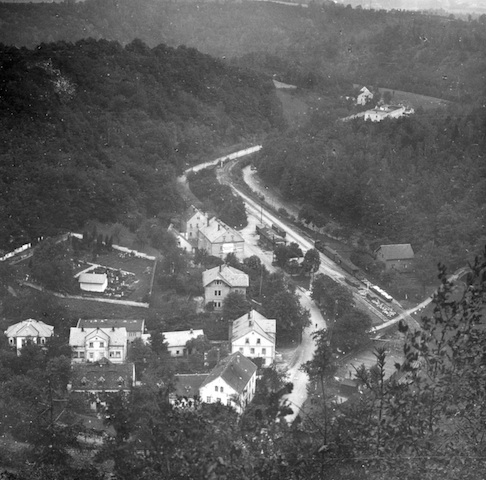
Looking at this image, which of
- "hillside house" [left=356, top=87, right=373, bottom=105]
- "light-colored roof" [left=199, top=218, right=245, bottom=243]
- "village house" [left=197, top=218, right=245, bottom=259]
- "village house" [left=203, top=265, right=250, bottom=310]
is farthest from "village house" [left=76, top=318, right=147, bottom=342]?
"hillside house" [left=356, top=87, right=373, bottom=105]

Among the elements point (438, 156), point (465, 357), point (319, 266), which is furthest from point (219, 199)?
point (465, 357)

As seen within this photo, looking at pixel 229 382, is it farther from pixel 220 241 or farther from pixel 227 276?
pixel 220 241

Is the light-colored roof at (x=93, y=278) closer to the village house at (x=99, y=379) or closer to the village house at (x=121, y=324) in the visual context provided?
the village house at (x=121, y=324)

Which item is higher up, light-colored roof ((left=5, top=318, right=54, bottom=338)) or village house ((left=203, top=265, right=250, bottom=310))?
light-colored roof ((left=5, top=318, right=54, bottom=338))

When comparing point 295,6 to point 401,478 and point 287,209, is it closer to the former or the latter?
point 287,209

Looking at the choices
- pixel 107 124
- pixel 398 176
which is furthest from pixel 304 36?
pixel 398 176

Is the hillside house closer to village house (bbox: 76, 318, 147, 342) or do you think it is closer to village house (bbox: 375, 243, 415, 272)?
village house (bbox: 375, 243, 415, 272)
